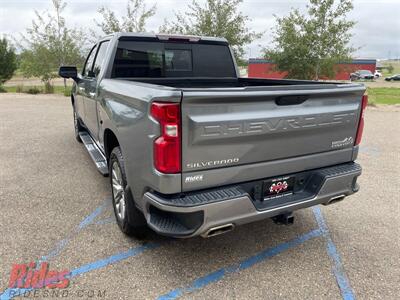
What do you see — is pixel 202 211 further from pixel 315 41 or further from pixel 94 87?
pixel 315 41

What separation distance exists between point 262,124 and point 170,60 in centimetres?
225

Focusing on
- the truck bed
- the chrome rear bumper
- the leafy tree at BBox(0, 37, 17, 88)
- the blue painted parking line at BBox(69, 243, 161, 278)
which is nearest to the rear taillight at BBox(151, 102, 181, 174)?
the chrome rear bumper

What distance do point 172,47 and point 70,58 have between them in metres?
18.7

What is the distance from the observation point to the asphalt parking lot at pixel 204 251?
268 centimetres

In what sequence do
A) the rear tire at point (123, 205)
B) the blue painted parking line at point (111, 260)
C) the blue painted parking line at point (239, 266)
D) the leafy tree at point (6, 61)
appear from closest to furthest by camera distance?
the blue painted parking line at point (239, 266) < the blue painted parking line at point (111, 260) < the rear tire at point (123, 205) < the leafy tree at point (6, 61)

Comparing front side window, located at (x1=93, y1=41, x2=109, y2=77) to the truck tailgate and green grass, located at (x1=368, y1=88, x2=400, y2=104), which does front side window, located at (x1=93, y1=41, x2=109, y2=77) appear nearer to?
the truck tailgate

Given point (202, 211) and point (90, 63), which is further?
point (90, 63)

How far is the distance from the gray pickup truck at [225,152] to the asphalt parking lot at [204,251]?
1.34 ft

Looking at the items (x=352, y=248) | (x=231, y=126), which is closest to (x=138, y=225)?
(x=231, y=126)

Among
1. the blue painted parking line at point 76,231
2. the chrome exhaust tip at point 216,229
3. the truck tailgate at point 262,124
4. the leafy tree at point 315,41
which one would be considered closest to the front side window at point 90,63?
the blue painted parking line at point 76,231

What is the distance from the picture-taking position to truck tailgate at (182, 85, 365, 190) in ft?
7.63

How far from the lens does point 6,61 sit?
977 inches

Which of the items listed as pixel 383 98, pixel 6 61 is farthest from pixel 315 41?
pixel 6 61

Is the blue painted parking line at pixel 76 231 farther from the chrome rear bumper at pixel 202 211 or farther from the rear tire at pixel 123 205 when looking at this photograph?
the chrome rear bumper at pixel 202 211
